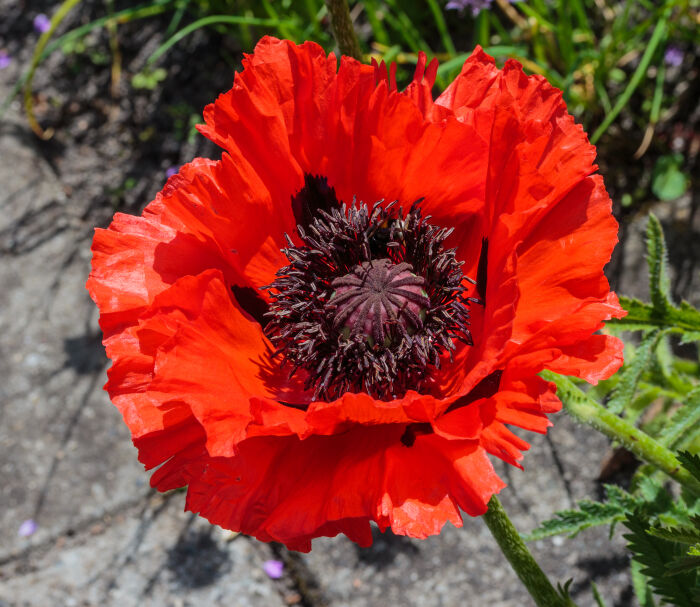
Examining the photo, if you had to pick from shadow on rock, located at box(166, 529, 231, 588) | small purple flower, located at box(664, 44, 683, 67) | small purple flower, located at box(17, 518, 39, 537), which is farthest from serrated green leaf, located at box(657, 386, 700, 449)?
small purple flower, located at box(17, 518, 39, 537)

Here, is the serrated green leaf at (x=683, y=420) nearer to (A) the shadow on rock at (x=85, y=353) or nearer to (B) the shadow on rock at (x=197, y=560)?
(B) the shadow on rock at (x=197, y=560)

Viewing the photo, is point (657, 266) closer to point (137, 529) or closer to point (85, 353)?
point (137, 529)

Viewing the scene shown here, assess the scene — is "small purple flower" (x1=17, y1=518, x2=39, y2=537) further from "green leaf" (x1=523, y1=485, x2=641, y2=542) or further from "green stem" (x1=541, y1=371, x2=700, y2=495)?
"green stem" (x1=541, y1=371, x2=700, y2=495)

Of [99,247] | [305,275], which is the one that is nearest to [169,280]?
[99,247]

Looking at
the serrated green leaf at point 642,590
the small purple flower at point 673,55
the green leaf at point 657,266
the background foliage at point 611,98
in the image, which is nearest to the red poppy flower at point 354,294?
the background foliage at point 611,98

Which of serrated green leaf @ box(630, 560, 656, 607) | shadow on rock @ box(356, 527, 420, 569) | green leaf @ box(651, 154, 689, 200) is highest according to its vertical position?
green leaf @ box(651, 154, 689, 200)

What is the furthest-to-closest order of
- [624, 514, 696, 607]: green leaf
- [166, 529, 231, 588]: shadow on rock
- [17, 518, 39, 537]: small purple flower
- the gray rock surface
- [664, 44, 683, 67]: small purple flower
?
[664, 44, 683, 67]: small purple flower < [17, 518, 39, 537]: small purple flower < [166, 529, 231, 588]: shadow on rock < the gray rock surface < [624, 514, 696, 607]: green leaf
